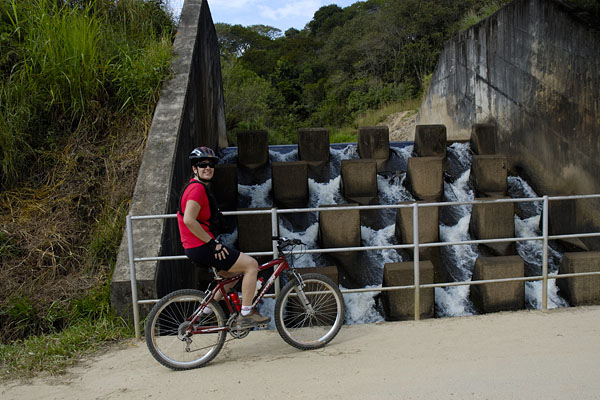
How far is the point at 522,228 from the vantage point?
741 cm

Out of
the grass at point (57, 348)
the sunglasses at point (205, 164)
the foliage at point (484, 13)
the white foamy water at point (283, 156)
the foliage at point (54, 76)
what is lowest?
the grass at point (57, 348)

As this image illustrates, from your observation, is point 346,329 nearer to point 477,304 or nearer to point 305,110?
point 477,304

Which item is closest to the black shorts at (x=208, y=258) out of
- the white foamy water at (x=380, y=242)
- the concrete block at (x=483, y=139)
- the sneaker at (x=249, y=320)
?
the sneaker at (x=249, y=320)

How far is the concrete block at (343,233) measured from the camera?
6.62 meters

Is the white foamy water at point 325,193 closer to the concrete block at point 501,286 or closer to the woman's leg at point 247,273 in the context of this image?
the concrete block at point 501,286

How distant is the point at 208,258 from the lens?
153 inches

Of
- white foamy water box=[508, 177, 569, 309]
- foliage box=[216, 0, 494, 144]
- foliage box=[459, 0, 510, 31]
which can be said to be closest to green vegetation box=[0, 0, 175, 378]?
white foamy water box=[508, 177, 569, 309]

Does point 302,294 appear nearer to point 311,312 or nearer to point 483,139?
point 311,312

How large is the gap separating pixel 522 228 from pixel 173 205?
4.93 metres

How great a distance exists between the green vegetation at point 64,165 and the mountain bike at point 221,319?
0.77 meters

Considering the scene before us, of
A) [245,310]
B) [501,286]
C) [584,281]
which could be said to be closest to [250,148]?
[501,286]

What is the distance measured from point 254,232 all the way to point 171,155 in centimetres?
149

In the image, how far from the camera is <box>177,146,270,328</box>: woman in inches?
149

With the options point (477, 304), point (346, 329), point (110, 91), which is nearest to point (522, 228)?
point (477, 304)
